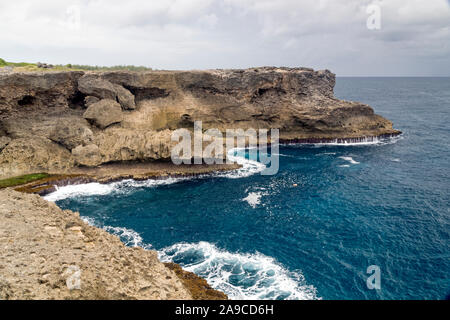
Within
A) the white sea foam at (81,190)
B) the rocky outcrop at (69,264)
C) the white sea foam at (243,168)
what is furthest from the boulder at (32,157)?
the rocky outcrop at (69,264)

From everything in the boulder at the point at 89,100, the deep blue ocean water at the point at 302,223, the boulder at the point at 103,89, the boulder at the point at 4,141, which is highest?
the boulder at the point at 103,89

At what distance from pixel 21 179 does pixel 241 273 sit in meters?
48.2

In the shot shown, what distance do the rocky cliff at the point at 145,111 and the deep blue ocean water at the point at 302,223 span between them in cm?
976

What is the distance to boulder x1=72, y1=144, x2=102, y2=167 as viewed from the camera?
64.4m

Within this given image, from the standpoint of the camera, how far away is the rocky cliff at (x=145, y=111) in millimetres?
65000

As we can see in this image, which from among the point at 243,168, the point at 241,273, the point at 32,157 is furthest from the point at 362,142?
the point at 32,157

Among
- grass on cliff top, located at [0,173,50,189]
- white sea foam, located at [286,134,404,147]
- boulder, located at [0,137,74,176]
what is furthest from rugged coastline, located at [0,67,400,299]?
grass on cliff top, located at [0,173,50,189]

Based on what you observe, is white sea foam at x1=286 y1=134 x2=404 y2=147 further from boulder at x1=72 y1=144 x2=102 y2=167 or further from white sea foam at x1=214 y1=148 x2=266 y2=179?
boulder at x1=72 y1=144 x2=102 y2=167

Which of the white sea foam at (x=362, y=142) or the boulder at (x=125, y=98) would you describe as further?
the white sea foam at (x=362, y=142)

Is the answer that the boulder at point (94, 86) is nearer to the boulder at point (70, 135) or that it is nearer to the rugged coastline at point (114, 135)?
the rugged coastline at point (114, 135)

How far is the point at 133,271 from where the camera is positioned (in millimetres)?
20891

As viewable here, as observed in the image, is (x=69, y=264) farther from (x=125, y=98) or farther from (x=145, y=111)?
(x=145, y=111)

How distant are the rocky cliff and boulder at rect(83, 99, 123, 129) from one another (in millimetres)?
210

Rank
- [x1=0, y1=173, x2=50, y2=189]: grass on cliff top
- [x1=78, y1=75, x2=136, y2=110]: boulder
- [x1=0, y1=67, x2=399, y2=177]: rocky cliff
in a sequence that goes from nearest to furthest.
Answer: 1. [x1=0, y1=173, x2=50, y2=189]: grass on cliff top
2. [x1=0, y1=67, x2=399, y2=177]: rocky cliff
3. [x1=78, y1=75, x2=136, y2=110]: boulder
